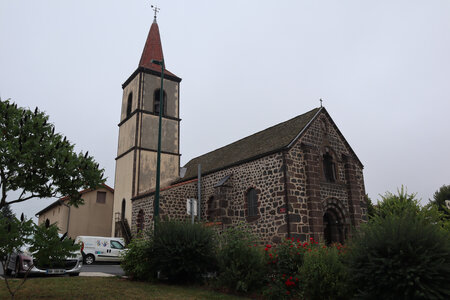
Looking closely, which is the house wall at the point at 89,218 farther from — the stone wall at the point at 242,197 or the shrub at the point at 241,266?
the shrub at the point at 241,266

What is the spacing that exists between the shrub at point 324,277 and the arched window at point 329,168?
10.2 metres

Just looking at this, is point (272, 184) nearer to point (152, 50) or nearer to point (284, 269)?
point (284, 269)

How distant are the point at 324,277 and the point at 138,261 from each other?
6445 mm

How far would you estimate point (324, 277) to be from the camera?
7.52 metres

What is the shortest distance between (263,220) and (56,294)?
32.9ft

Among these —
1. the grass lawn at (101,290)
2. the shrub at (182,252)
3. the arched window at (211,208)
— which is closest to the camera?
the grass lawn at (101,290)

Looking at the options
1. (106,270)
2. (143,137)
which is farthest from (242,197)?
(143,137)

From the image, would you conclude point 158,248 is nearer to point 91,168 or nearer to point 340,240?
point 91,168

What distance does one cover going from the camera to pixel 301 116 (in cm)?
1922

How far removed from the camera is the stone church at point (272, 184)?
51.1ft

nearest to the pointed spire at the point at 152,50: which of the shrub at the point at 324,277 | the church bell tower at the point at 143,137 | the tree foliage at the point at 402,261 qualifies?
the church bell tower at the point at 143,137

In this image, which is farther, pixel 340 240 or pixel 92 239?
pixel 92 239

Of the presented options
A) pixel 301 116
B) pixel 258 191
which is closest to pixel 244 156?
pixel 258 191

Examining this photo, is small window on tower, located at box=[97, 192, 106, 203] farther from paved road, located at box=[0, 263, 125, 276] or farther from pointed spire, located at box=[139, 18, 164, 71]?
pointed spire, located at box=[139, 18, 164, 71]
